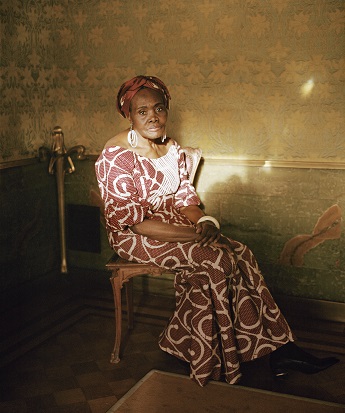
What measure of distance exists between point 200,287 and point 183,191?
23.8 inches

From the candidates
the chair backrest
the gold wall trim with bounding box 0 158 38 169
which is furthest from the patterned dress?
the gold wall trim with bounding box 0 158 38 169

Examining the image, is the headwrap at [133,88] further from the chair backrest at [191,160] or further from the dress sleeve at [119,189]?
the chair backrest at [191,160]

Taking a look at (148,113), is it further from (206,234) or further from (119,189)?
(206,234)

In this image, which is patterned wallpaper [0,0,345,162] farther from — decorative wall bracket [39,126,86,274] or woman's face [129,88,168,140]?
woman's face [129,88,168,140]

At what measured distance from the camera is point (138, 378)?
92.7 inches

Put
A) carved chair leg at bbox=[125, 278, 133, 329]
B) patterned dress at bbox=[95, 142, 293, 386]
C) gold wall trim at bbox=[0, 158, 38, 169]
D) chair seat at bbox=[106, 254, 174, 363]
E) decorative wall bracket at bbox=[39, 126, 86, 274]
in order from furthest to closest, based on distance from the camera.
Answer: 1. decorative wall bracket at bbox=[39, 126, 86, 274]
2. gold wall trim at bbox=[0, 158, 38, 169]
3. carved chair leg at bbox=[125, 278, 133, 329]
4. chair seat at bbox=[106, 254, 174, 363]
5. patterned dress at bbox=[95, 142, 293, 386]

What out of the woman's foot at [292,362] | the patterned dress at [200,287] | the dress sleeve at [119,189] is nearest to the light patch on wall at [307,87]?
the patterned dress at [200,287]

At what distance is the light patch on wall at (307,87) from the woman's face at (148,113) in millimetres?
863

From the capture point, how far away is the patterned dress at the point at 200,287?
89.9 inches

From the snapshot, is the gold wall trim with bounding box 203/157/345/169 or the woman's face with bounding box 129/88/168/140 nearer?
the woman's face with bounding box 129/88/168/140

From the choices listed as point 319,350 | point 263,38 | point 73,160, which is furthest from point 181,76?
point 319,350

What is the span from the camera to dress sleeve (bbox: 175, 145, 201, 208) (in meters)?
2.70

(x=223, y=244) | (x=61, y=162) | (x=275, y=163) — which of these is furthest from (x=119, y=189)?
(x=61, y=162)

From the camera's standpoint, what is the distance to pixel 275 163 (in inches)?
117
